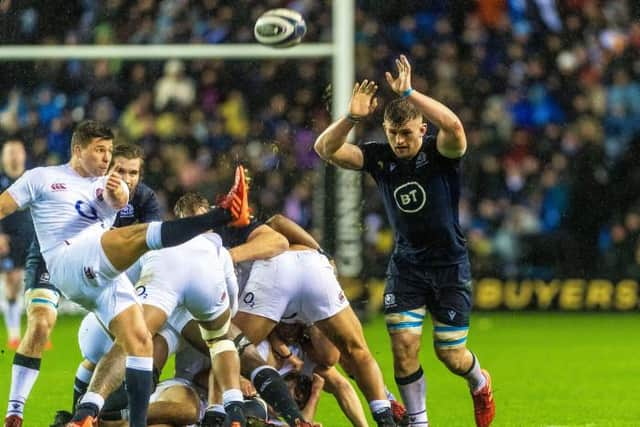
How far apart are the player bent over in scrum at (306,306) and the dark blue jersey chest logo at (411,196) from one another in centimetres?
55

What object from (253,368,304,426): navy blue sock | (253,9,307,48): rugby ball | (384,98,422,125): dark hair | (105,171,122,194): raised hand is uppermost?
(253,9,307,48): rugby ball

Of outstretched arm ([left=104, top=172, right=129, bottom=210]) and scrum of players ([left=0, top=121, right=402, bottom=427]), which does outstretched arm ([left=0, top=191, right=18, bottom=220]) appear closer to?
scrum of players ([left=0, top=121, right=402, bottom=427])

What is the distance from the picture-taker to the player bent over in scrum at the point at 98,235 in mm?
6258

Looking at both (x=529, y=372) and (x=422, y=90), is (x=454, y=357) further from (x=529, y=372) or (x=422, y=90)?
(x=422, y=90)

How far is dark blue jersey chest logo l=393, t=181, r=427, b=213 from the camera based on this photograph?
7.43 meters

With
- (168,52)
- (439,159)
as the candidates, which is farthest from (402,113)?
(168,52)

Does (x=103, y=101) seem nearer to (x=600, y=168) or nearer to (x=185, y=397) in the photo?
(x=600, y=168)

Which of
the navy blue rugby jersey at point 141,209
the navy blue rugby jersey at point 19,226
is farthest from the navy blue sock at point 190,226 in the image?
the navy blue rugby jersey at point 19,226

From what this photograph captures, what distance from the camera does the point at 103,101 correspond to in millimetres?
14328

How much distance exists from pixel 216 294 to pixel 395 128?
4.49ft

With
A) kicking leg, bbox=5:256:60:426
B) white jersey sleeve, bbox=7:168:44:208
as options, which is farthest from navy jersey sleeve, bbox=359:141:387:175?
kicking leg, bbox=5:256:60:426

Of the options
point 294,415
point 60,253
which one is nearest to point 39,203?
point 60,253

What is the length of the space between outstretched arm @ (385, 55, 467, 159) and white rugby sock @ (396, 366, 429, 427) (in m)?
1.24

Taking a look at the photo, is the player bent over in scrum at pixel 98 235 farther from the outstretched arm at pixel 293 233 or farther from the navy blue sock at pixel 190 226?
the outstretched arm at pixel 293 233
